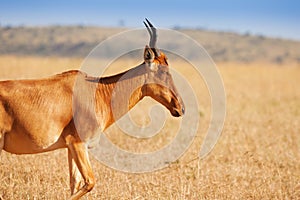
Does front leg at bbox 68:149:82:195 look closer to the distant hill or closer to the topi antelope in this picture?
the topi antelope

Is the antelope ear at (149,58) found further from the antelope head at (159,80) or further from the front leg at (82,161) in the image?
the front leg at (82,161)

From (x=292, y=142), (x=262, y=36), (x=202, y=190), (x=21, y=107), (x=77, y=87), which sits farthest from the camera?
(x=262, y=36)

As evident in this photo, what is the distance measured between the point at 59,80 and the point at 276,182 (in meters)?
4.39

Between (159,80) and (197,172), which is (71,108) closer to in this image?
(159,80)

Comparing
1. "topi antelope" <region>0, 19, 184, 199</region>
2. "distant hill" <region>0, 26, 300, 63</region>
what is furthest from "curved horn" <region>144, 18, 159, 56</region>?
"distant hill" <region>0, 26, 300, 63</region>

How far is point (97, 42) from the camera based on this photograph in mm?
62562

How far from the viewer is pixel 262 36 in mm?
108312

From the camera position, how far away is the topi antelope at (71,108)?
7.19 m

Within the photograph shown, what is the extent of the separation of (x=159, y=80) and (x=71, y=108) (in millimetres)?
1455

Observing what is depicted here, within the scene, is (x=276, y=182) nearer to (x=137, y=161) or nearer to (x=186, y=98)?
(x=137, y=161)

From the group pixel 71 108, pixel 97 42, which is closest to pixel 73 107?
pixel 71 108

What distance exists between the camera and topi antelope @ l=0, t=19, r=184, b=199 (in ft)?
23.6

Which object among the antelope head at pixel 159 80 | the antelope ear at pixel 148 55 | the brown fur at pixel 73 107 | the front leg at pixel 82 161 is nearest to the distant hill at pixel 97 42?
the brown fur at pixel 73 107

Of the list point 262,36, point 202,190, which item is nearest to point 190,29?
point 262,36
